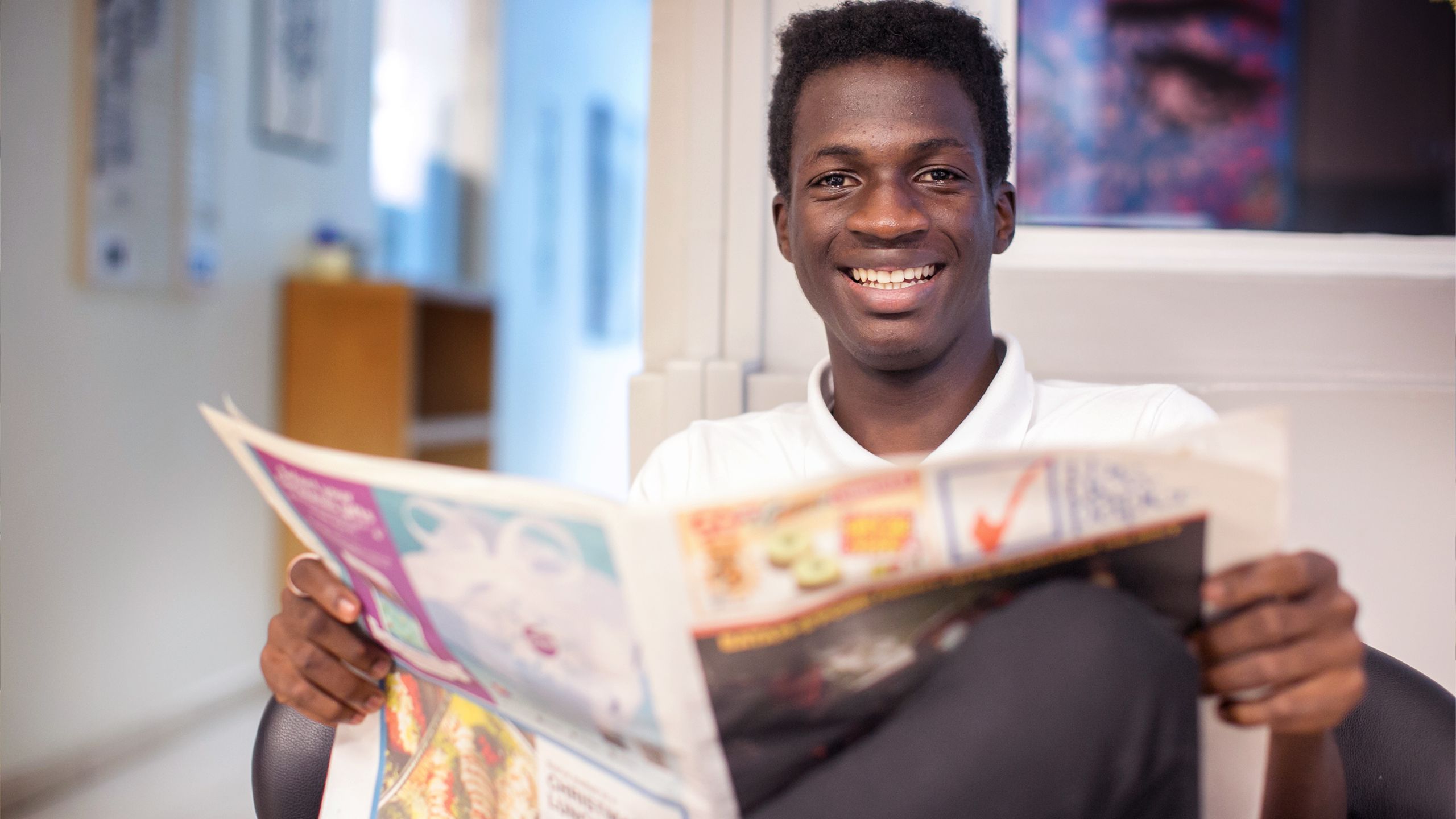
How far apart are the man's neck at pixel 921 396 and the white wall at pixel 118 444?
5.36 ft

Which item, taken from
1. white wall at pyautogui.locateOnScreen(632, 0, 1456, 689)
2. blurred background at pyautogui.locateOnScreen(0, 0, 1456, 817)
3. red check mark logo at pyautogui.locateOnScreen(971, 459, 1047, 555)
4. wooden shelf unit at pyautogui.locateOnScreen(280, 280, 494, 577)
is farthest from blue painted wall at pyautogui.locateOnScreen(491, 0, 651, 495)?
red check mark logo at pyautogui.locateOnScreen(971, 459, 1047, 555)

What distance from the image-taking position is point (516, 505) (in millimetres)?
443

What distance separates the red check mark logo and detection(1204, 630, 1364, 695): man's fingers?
0.46 ft

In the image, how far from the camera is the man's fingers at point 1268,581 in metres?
0.47

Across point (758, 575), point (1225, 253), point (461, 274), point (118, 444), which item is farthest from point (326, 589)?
point (461, 274)

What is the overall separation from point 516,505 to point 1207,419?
56cm

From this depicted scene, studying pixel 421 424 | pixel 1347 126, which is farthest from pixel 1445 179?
pixel 421 424

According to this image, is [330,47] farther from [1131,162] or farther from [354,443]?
[1131,162]

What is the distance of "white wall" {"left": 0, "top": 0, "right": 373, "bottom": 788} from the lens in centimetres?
174

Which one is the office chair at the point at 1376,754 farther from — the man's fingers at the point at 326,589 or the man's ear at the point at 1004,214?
the man's ear at the point at 1004,214

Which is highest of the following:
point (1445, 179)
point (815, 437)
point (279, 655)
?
point (1445, 179)

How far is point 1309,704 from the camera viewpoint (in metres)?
0.48

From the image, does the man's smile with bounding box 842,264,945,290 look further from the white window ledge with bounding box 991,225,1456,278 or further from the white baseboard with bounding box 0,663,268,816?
the white baseboard with bounding box 0,663,268,816

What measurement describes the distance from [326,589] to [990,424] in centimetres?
50
